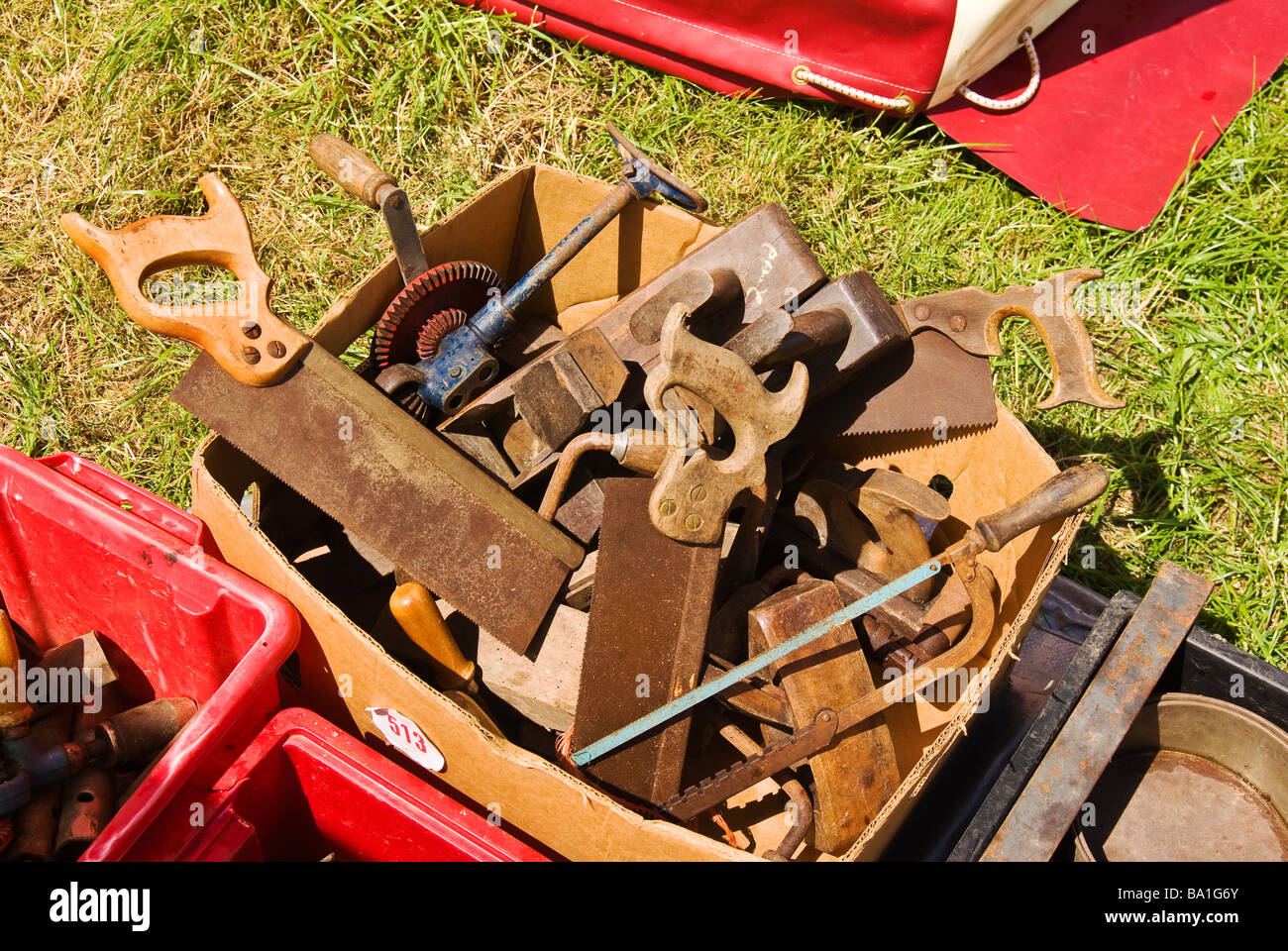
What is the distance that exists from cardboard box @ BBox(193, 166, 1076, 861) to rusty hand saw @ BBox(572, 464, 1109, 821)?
9 centimetres

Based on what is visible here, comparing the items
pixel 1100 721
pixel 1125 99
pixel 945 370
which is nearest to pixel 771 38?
pixel 1125 99

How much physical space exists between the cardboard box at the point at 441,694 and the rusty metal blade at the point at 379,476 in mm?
70

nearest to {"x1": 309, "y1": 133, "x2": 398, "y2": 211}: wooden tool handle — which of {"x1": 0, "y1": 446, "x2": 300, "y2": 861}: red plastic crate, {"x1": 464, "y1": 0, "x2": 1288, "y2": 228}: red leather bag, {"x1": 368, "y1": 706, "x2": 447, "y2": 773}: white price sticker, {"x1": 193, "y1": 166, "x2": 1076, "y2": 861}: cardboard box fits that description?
{"x1": 193, "y1": 166, "x2": 1076, "y2": 861}: cardboard box

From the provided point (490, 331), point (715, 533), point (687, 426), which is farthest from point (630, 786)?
point (490, 331)

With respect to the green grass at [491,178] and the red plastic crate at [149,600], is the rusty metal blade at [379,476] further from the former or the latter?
the green grass at [491,178]

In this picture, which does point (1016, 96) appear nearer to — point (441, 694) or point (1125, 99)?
point (1125, 99)

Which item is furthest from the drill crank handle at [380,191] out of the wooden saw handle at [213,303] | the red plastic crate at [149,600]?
the red plastic crate at [149,600]

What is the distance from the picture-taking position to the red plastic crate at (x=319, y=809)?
1.77 meters

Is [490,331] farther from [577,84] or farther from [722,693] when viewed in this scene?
[577,84]

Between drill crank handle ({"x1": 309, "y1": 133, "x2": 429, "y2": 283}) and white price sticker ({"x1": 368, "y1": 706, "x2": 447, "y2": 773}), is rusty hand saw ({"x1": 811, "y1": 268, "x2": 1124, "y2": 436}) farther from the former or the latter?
white price sticker ({"x1": 368, "y1": 706, "x2": 447, "y2": 773})

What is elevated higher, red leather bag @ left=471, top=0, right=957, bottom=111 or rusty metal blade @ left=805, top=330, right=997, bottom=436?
red leather bag @ left=471, top=0, right=957, bottom=111

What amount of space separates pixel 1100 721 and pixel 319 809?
1429 mm

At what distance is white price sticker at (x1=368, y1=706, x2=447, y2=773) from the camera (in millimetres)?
1898
